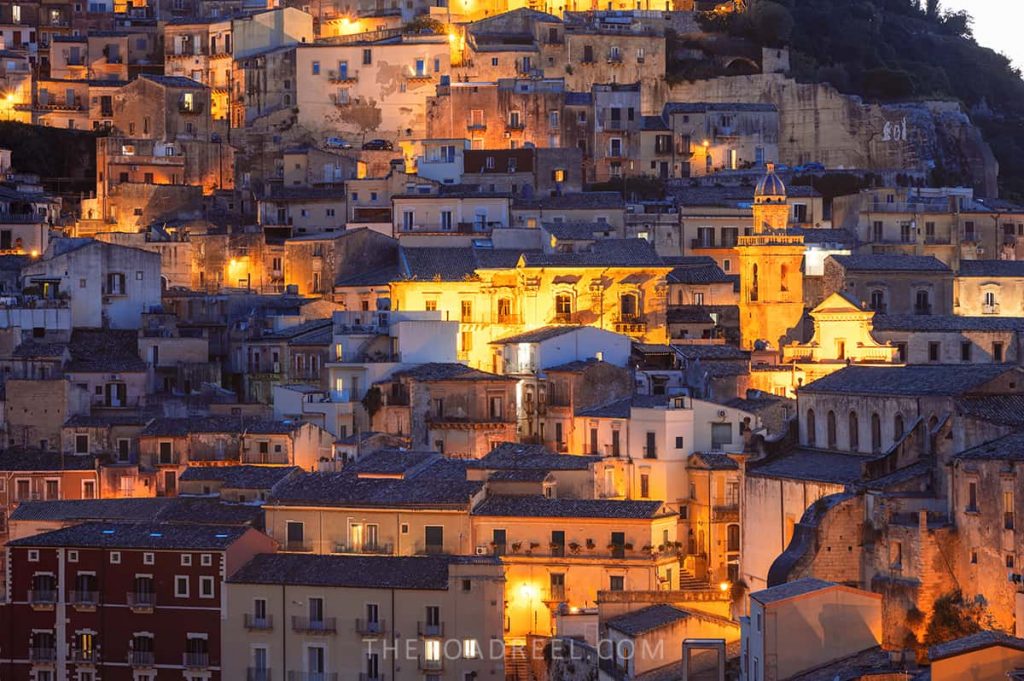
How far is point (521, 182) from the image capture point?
8675cm

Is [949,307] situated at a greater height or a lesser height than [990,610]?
greater

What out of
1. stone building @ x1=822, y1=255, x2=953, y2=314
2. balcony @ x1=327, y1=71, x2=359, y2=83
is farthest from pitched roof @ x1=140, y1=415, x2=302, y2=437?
balcony @ x1=327, y1=71, x2=359, y2=83

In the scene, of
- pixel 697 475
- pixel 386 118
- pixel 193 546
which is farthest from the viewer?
pixel 386 118

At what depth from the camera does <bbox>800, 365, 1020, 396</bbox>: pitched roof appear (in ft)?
183

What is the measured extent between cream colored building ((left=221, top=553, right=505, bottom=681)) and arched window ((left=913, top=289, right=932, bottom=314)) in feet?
83.4

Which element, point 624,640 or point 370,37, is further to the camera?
point 370,37

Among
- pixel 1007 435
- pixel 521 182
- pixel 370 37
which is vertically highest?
pixel 370 37

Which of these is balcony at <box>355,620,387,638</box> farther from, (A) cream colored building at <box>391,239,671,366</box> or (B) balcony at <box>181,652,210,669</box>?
(A) cream colored building at <box>391,239,671,366</box>

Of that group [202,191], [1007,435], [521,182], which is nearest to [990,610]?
[1007,435]

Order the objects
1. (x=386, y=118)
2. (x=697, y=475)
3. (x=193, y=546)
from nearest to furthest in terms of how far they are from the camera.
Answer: (x=193, y=546) < (x=697, y=475) < (x=386, y=118)

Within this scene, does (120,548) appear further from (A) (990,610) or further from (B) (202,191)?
(B) (202,191)

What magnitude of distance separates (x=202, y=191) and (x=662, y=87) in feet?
62.7

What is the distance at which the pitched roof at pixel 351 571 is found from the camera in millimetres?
56562

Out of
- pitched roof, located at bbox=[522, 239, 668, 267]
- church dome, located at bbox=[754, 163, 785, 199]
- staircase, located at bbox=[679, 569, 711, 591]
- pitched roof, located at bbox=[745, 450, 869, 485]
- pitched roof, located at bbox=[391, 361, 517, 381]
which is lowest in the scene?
staircase, located at bbox=[679, 569, 711, 591]
